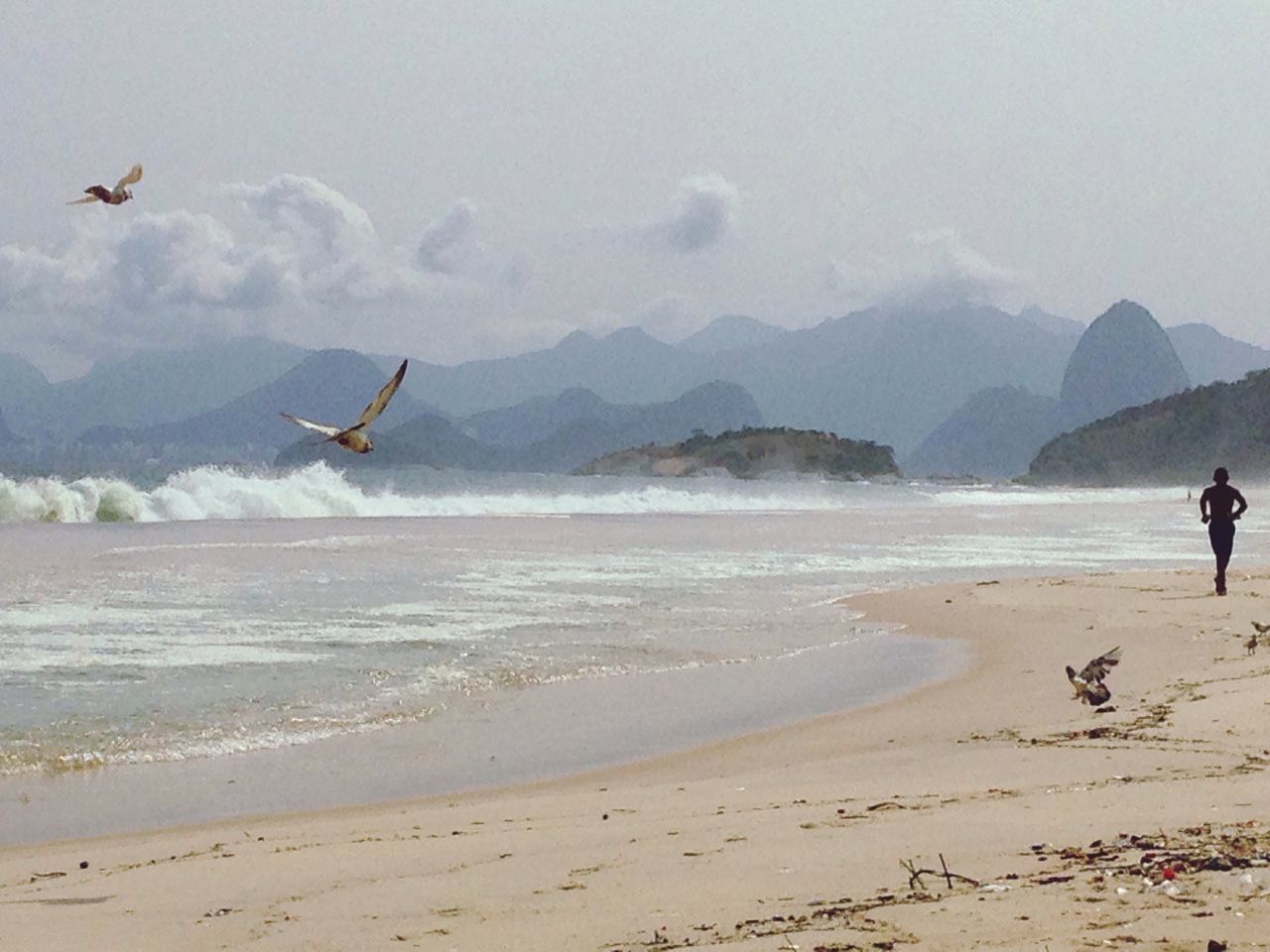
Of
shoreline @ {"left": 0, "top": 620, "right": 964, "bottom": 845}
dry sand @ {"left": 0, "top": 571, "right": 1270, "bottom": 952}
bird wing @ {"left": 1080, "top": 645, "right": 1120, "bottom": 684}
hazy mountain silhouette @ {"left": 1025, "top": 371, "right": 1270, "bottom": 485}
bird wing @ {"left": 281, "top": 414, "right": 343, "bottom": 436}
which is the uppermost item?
hazy mountain silhouette @ {"left": 1025, "top": 371, "right": 1270, "bottom": 485}

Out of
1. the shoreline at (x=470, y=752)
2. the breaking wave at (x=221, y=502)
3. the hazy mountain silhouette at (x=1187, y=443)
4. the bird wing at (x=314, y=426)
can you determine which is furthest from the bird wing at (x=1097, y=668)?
the hazy mountain silhouette at (x=1187, y=443)

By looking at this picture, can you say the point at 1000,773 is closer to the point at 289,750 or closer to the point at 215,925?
the point at 215,925

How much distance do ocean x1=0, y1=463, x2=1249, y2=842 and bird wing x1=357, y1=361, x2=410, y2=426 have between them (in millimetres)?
2092

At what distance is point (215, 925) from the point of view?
457cm

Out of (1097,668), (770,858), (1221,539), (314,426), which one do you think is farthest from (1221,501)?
(770,858)

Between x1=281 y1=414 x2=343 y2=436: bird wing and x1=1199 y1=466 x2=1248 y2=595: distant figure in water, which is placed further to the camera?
x1=1199 y1=466 x2=1248 y2=595: distant figure in water

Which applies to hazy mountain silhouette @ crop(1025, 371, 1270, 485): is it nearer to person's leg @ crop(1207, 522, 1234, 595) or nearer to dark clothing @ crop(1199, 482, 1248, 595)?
dark clothing @ crop(1199, 482, 1248, 595)

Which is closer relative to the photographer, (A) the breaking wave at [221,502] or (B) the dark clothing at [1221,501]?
(B) the dark clothing at [1221,501]

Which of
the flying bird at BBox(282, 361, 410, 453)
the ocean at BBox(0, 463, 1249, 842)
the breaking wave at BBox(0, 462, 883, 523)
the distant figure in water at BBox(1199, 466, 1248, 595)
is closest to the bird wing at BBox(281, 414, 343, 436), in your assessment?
the flying bird at BBox(282, 361, 410, 453)

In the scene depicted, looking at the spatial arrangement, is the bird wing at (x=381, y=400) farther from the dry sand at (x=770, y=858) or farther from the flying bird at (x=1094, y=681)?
the flying bird at (x=1094, y=681)

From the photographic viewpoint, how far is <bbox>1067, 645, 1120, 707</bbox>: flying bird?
29.7ft

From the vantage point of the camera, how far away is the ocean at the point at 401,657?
823 centimetres

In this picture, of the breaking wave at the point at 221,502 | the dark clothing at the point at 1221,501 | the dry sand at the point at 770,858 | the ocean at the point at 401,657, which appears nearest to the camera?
the dry sand at the point at 770,858

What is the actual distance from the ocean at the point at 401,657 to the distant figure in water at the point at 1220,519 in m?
4.52
